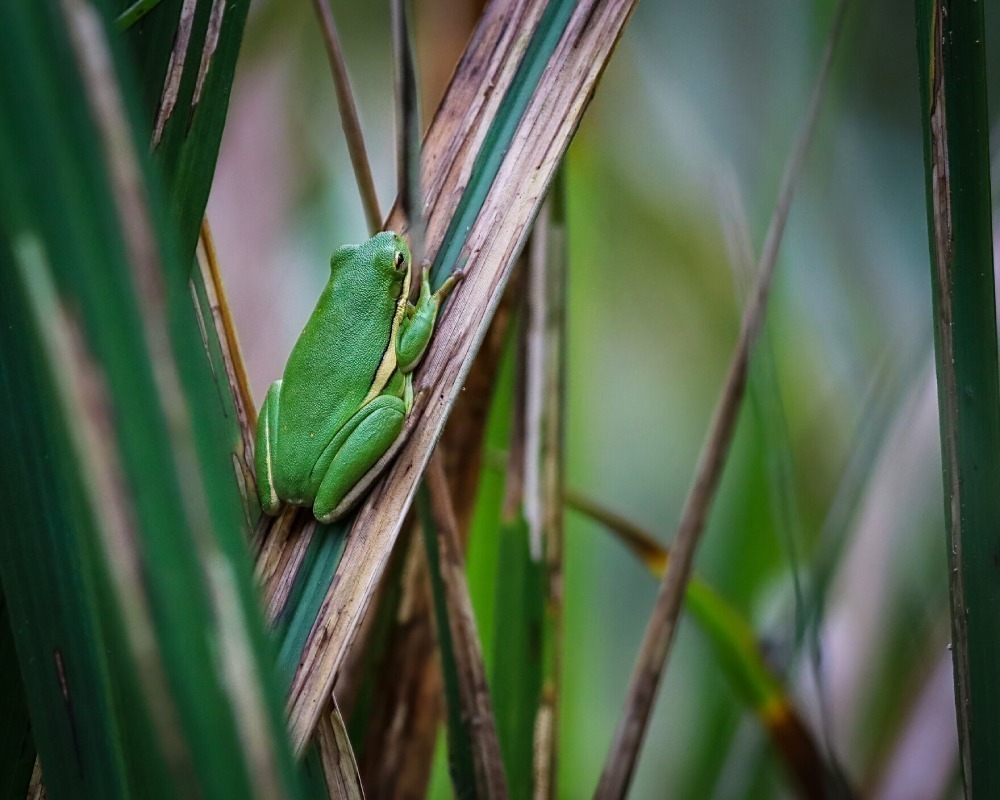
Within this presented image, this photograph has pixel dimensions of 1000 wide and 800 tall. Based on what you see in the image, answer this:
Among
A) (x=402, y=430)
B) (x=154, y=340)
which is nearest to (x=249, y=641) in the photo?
(x=154, y=340)

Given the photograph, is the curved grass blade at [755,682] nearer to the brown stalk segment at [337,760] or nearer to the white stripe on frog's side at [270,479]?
the white stripe on frog's side at [270,479]

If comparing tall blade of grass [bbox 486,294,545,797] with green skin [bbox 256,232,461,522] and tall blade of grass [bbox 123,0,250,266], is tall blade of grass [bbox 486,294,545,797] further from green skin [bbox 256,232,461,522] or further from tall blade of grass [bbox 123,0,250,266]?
tall blade of grass [bbox 123,0,250,266]

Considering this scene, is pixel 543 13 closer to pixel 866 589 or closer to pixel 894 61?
pixel 866 589

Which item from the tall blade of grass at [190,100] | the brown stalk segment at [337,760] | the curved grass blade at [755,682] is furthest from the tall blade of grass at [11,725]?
the curved grass blade at [755,682]

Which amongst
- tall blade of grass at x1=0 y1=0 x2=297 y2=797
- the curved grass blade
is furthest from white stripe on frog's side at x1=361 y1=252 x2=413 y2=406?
tall blade of grass at x1=0 y1=0 x2=297 y2=797

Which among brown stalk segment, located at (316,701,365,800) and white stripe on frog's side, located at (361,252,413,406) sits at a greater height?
white stripe on frog's side, located at (361,252,413,406)

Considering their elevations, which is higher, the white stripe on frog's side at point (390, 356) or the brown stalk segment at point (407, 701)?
the white stripe on frog's side at point (390, 356)

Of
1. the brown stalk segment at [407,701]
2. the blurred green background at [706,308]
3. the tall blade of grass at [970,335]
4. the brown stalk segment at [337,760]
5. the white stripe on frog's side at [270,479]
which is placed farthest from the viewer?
the blurred green background at [706,308]

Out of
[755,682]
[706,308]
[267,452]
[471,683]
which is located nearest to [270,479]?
[267,452]
